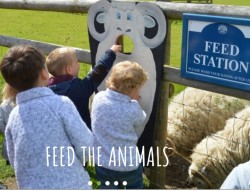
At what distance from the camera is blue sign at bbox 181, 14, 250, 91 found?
326cm

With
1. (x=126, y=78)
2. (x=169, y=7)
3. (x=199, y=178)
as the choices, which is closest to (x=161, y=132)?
Result: (x=199, y=178)

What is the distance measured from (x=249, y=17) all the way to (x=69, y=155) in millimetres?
1505

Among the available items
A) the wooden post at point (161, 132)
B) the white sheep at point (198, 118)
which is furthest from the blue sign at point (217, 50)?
the white sheep at point (198, 118)

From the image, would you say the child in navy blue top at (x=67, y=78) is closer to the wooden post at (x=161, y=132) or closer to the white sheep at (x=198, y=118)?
the wooden post at (x=161, y=132)

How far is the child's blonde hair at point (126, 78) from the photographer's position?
3.44m

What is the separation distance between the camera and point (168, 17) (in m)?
3.84

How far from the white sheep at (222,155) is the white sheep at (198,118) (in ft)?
2.48

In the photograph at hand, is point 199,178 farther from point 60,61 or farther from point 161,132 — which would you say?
point 60,61

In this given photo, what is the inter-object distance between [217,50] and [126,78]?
662 mm

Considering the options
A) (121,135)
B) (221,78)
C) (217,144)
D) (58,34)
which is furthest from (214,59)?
(58,34)

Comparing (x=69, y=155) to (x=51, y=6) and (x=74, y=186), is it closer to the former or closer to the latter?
(x=74, y=186)

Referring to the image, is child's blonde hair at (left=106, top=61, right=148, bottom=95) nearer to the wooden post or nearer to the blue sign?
the blue sign

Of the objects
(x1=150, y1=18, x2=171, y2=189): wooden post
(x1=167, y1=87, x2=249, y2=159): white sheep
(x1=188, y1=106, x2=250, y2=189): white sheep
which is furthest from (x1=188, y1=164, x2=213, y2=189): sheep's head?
(x1=167, y1=87, x2=249, y2=159): white sheep

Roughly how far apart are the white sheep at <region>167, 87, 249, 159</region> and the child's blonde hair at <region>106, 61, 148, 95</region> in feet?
6.20
